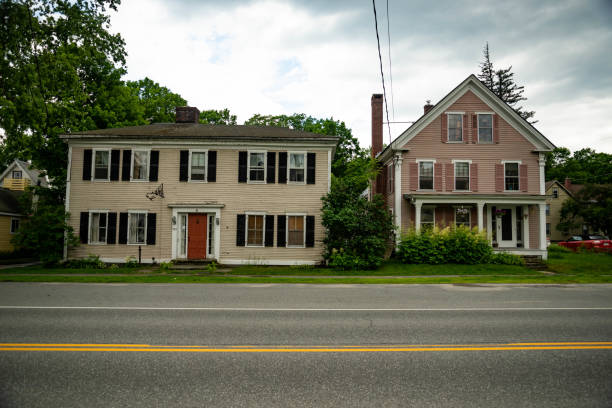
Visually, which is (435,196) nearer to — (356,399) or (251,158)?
(251,158)

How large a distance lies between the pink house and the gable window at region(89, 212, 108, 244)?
15914 millimetres

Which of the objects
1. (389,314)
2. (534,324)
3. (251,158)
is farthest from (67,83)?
(534,324)

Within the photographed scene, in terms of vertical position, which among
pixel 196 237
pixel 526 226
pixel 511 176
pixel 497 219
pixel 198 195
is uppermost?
pixel 511 176

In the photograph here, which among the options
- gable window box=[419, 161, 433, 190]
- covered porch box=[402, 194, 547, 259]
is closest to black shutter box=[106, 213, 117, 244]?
covered porch box=[402, 194, 547, 259]

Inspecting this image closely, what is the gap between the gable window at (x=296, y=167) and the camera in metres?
19.5

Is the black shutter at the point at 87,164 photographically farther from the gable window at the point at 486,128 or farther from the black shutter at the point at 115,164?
the gable window at the point at 486,128

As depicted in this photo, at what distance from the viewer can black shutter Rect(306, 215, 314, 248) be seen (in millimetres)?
19141

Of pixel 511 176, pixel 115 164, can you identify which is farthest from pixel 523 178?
pixel 115 164

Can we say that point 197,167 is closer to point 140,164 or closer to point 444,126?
point 140,164

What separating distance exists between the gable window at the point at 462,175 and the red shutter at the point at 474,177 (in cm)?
16

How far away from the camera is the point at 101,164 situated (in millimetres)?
19500

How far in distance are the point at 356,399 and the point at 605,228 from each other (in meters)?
51.1

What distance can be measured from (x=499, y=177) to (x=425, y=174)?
425cm

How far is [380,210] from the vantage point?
18.5m
